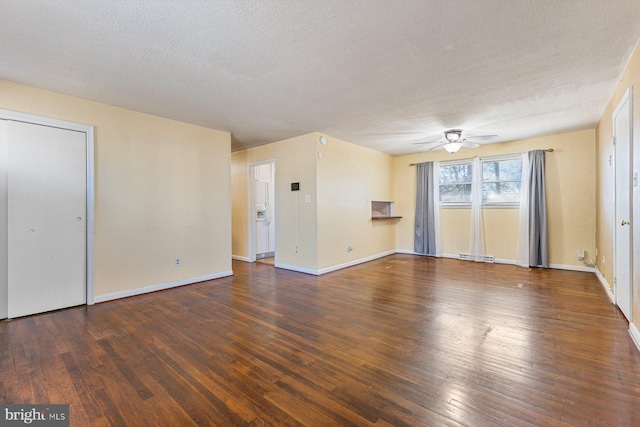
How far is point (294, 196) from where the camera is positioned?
5328mm

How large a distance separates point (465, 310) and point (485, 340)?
75 cm

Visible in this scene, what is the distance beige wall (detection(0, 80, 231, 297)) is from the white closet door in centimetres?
18

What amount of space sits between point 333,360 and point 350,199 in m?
3.95

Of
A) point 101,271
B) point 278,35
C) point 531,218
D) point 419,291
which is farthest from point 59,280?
point 531,218

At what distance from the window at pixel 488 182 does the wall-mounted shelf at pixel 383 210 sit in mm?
1213

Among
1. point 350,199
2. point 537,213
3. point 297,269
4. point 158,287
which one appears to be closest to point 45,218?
point 158,287

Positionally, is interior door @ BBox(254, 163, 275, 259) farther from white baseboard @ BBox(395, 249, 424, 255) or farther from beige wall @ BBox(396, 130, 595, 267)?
beige wall @ BBox(396, 130, 595, 267)

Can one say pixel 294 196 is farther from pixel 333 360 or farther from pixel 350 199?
pixel 333 360

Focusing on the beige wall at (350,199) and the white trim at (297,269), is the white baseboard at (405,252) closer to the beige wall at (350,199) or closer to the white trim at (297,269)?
the beige wall at (350,199)

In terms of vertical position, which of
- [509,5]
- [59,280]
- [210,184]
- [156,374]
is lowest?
[156,374]

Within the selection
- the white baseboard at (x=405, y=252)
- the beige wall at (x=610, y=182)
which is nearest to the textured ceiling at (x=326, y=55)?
the beige wall at (x=610, y=182)

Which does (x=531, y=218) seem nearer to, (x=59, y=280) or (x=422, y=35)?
(x=422, y=35)

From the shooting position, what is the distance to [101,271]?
11.7 feet

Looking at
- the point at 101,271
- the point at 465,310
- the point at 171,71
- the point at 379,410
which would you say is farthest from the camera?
the point at 101,271
